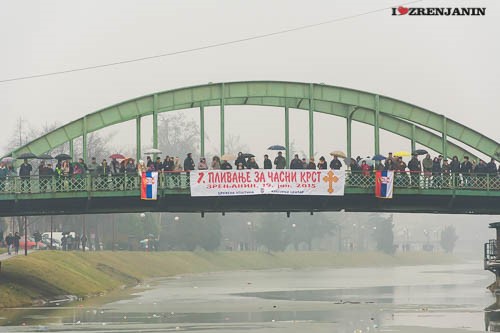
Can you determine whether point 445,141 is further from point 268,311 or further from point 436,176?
point 268,311

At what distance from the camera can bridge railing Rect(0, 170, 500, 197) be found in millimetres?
72688

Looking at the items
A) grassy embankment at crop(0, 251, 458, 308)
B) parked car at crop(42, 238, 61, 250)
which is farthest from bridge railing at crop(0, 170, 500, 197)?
parked car at crop(42, 238, 61, 250)

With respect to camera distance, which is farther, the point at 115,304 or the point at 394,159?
the point at 115,304

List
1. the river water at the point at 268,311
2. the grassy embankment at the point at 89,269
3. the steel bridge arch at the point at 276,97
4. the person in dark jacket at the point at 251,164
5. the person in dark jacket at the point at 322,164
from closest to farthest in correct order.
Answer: the river water at the point at 268,311, the person in dark jacket at the point at 251,164, the person in dark jacket at the point at 322,164, the steel bridge arch at the point at 276,97, the grassy embankment at the point at 89,269

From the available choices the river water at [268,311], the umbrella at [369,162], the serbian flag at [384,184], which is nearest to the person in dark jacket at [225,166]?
the umbrella at [369,162]

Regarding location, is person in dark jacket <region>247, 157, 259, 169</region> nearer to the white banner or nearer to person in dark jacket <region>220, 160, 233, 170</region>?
the white banner

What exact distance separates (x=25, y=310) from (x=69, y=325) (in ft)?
41.4

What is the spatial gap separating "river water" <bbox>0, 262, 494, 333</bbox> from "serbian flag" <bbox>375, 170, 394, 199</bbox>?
6.95m

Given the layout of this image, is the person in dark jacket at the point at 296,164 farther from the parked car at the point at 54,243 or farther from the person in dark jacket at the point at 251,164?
the parked car at the point at 54,243

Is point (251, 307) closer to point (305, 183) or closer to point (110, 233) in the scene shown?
point (305, 183)

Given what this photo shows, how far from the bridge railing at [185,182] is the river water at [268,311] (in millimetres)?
7386

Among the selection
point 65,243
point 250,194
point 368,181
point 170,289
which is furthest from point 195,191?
point 65,243

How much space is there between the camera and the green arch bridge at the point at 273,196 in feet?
240

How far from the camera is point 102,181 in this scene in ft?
240
